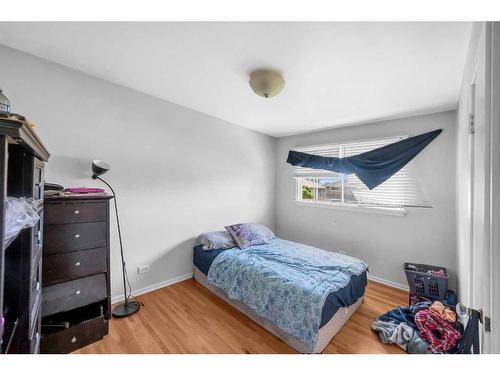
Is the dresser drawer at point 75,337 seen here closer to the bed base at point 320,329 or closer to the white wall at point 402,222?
the bed base at point 320,329

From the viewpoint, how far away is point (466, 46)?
1.50 meters

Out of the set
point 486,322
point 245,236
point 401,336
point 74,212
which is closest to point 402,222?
point 401,336

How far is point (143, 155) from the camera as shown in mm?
2555

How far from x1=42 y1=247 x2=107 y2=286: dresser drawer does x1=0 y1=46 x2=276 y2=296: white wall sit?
0.54 m

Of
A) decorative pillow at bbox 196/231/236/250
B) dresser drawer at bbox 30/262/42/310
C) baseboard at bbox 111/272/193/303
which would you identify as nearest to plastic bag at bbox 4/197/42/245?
dresser drawer at bbox 30/262/42/310

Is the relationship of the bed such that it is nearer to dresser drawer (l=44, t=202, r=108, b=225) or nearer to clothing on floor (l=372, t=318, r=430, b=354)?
clothing on floor (l=372, t=318, r=430, b=354)

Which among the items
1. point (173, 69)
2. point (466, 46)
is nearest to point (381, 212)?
point (466, 46)

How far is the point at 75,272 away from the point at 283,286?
1.75m

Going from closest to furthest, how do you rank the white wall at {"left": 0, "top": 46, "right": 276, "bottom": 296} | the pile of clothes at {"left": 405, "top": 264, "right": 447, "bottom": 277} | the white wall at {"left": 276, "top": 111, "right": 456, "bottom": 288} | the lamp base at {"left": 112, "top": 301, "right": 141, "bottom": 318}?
1. the white wall at {"left": 0, "top": 46, "right": 276, "bottom": 296}
2. the lamp base at {"left": 112, "top": 301, "right": 141, "bottom": 318}
3. the pile of clothes at {"left": 405, "top": 264, "right": 447, "bottom": 277}
4. the white wall at {"left": 276, "top": 111, "right": 456, "bottom": 288}

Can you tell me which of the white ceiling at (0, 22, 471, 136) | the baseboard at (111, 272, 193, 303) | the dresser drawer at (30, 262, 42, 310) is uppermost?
the white ceiling at (0, 22, 471, 136)

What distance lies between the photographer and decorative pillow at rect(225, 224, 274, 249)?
295cm

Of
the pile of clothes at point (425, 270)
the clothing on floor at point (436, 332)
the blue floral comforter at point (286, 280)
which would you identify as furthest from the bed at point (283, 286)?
the pile of clothes at point (425, 270)

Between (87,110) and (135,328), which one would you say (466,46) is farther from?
(135,328)
